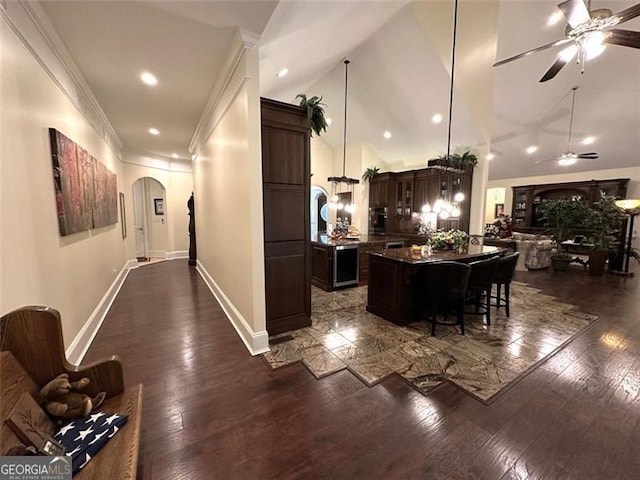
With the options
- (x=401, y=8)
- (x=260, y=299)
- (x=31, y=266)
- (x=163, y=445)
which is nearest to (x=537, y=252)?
(x=401, y=8)

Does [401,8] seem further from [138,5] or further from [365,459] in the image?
[365,459]

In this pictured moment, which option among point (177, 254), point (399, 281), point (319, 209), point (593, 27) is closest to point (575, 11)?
point (593, 27)

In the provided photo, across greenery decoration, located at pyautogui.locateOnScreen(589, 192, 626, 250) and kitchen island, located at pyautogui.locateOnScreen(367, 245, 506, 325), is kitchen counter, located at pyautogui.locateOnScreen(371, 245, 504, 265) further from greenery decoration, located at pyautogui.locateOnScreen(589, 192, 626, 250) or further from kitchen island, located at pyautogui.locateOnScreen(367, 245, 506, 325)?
greenery decoration, located at pyautogui.locateOnScreen(589, 192, 626, 250)

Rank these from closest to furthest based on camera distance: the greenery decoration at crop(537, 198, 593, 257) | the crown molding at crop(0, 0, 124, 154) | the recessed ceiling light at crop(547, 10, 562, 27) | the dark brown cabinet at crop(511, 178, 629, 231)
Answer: the crown molding at crop(0, 0, 124, 154)
the recessed ceiling light at crop(547, 10, 562, 27)
the greenery decoration at crop(537, 198, 593, 257)
the dark brown cabinet at crop(511, 178, 629, 231)

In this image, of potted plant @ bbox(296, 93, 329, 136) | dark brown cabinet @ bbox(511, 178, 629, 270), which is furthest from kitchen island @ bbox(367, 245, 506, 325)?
dark brown cabinet @ bbox(511, 178, 629, 270)

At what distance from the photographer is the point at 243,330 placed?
10.0 feet

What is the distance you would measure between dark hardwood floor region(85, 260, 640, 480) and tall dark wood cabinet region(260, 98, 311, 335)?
0.71 meters

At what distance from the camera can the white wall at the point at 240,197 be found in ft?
8.30

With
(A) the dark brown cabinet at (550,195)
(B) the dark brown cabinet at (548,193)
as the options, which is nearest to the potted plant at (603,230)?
(A) the dark brown cabinet at (550,195)

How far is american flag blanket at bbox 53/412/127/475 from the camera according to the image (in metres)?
1.12

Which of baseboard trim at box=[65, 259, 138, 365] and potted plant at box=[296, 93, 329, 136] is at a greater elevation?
potted plant at box=[296, 93, 329, 136]

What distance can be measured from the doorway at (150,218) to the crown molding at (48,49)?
4.93 meters

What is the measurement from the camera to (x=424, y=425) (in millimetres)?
1821

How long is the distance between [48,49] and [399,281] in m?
4.20
